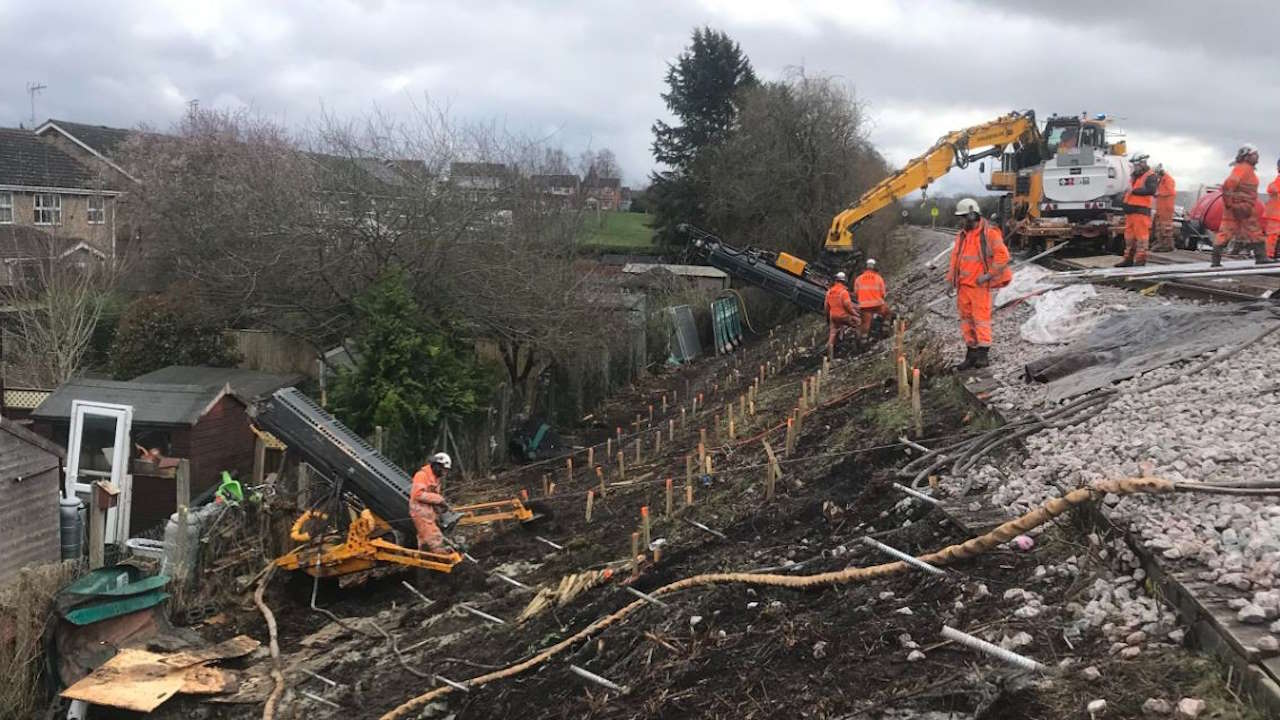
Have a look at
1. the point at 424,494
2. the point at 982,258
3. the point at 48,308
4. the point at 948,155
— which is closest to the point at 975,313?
the point at 982,258

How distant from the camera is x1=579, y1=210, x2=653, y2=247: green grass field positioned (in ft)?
106

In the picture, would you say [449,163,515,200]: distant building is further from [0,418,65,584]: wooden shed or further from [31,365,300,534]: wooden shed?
[0,418,65,584]: wooden shed

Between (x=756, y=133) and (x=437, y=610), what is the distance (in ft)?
71.0

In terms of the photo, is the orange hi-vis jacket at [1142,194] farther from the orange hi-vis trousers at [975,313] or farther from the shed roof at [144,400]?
the shed roof at [144,400]

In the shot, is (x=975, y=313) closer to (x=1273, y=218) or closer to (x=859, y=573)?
(x=859, y=573)

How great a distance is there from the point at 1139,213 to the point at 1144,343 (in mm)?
5630

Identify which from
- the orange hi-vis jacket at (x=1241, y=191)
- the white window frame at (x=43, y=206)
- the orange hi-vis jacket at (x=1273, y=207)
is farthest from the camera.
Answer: the white window frame at (x=43, y=206)

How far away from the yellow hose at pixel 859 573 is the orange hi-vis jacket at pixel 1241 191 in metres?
8.31

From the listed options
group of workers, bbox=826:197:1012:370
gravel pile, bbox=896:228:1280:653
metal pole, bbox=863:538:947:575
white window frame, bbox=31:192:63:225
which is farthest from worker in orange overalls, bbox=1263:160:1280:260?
white window frame, bbox=31:192:63:225

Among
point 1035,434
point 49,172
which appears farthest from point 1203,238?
point 49,172

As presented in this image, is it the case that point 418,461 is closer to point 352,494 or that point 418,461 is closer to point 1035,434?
point 352,494

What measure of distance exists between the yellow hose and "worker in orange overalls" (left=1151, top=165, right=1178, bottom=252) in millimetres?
12975

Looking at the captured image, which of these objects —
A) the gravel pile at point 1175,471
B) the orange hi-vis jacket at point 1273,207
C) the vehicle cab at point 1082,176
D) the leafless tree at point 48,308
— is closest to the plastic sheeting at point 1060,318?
the gravel pile at point 1175,471

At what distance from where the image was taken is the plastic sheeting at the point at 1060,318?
957 cm
